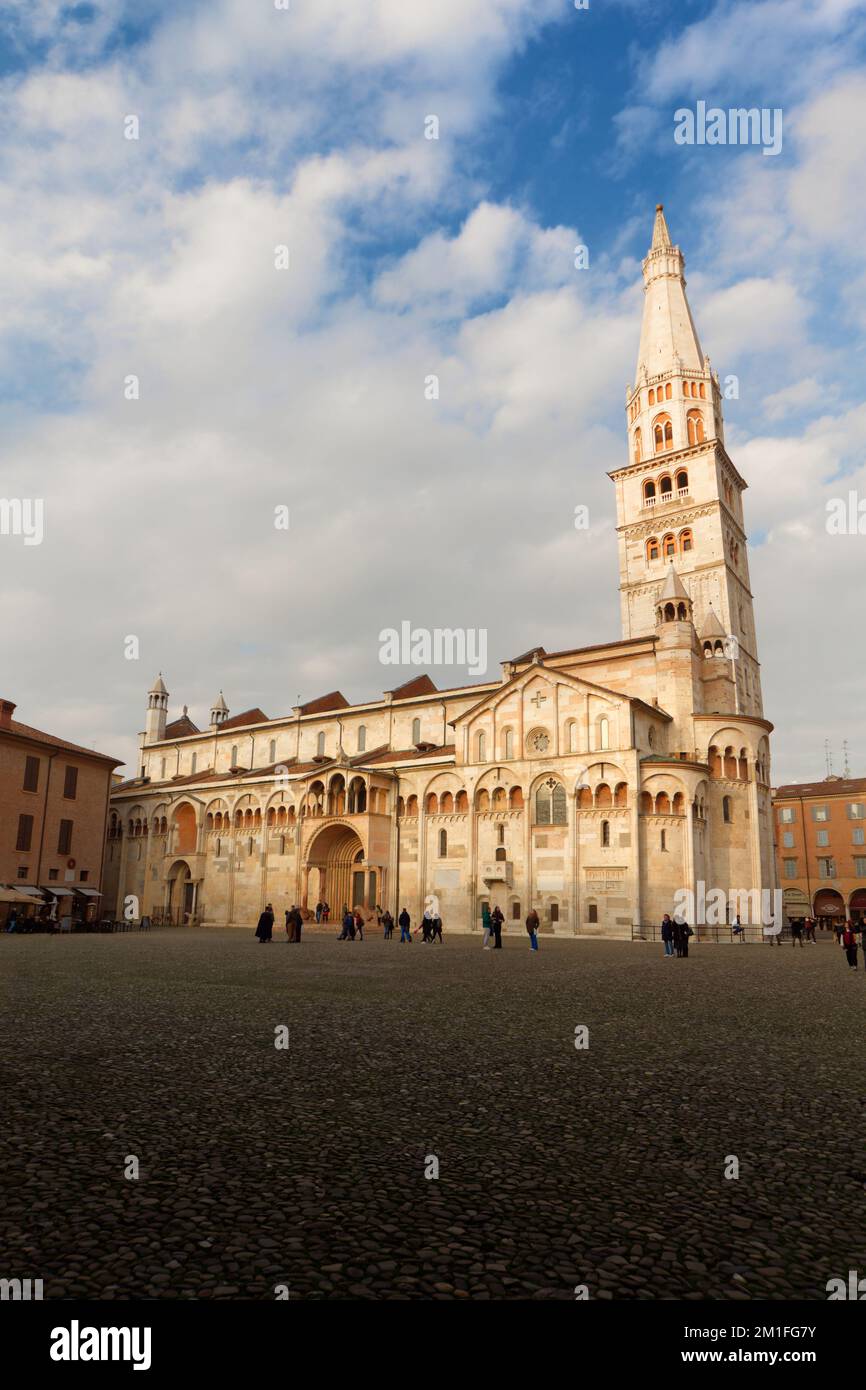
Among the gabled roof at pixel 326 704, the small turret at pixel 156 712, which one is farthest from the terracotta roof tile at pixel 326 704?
the small turret at pixel 156 712

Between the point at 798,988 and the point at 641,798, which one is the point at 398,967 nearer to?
the point at 798,988

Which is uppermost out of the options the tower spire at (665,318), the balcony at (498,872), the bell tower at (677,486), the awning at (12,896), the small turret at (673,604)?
the tower spire at (665,318)

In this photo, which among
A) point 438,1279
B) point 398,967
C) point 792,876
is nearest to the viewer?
point 438,1279

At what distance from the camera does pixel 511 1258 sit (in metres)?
4.11

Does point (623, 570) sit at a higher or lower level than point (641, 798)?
higher

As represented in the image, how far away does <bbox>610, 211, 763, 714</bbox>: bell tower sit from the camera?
185 feet

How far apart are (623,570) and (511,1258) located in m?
60.4

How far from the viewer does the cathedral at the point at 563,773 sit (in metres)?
43.0

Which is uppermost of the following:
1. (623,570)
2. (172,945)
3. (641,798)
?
(623,570)

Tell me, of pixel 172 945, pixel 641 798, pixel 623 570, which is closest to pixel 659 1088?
pixel 172 945

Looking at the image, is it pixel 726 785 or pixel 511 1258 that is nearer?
pixel 511 1258

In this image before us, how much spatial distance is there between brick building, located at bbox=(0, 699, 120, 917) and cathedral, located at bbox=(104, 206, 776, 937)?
9.46 metres

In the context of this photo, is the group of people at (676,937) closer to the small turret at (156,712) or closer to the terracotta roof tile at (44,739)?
the terracotta roof tile at (44,739)

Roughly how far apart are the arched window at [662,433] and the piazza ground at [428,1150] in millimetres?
55996
